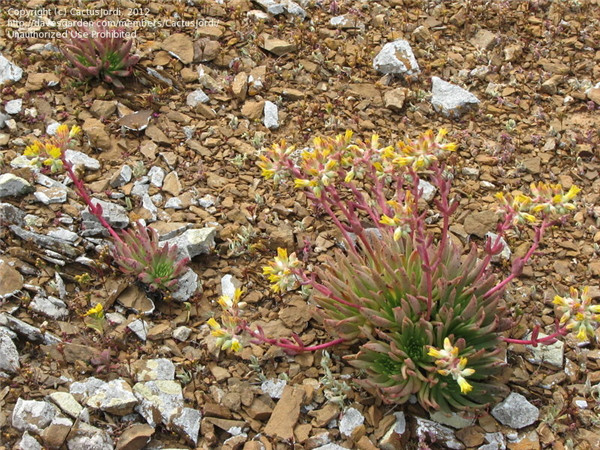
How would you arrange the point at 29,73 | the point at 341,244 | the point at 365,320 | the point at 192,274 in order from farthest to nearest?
the point at 29,73, the point at 341,244, the point at 192,274, the point at 365,320

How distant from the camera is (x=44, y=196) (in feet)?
16.5

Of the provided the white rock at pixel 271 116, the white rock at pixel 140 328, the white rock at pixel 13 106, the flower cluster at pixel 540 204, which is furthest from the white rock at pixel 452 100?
the white rock at pixel 13 106

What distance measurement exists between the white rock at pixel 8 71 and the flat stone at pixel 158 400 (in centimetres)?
355

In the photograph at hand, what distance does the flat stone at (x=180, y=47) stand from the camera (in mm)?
6539

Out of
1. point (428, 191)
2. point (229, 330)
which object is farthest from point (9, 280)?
point (428, 191)

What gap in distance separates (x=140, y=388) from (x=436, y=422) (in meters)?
1.94

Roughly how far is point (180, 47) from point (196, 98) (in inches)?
29.5

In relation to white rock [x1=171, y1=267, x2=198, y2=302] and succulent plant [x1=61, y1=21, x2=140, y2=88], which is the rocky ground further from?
succulent plant [x1=61, y1=21, x2=140, y2=88]

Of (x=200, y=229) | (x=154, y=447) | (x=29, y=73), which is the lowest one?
(x=154, y=447)

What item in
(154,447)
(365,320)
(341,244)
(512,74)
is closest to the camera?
(154,447)

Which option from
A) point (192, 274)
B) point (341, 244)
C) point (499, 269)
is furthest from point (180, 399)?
point (499, 269)

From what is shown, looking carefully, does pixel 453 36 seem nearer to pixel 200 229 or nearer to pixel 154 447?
pixel 200 229

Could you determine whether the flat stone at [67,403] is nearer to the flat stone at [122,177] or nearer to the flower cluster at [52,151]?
the flower cluster at [52,151]

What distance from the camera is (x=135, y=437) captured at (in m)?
3.83
